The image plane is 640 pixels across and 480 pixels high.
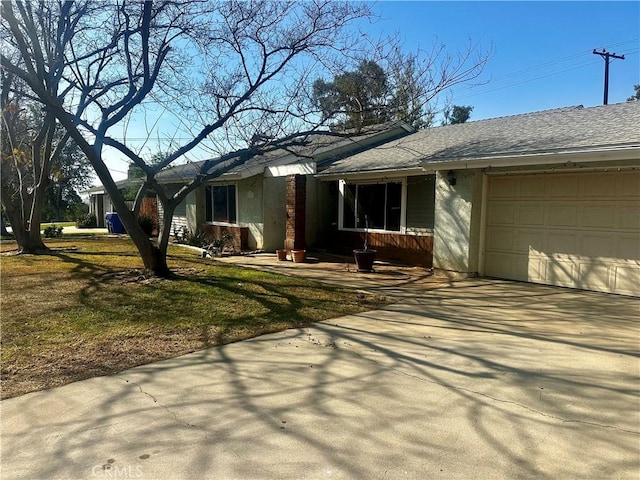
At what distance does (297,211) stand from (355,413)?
32.9ft

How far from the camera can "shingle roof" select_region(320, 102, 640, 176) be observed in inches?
315

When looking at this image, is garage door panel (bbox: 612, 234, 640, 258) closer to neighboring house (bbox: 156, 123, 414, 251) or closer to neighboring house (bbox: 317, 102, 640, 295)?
neighboring house (bbox: 317, 102, 640, 295)

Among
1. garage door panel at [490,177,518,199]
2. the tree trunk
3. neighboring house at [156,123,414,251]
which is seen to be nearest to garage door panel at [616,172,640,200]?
garage door panel at [490,177,518,199]

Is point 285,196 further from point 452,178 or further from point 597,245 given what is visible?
point 597,245

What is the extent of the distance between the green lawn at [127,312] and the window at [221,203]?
6.08 meters

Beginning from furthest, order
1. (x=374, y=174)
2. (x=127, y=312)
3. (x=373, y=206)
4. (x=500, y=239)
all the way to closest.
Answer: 1. (x=373, y=206)
2. (x=374, y=174)
3. (x=500, y=239)
4. (x=127, y=312)

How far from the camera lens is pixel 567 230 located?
27.6 feet

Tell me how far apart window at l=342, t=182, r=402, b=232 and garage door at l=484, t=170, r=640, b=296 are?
11.0ft

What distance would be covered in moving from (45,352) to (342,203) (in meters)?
10.2

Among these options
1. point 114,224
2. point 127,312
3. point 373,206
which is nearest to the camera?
point 127,312

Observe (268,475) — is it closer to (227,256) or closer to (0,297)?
(0,297)

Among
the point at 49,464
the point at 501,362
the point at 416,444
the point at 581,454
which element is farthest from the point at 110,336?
the point at 581,454

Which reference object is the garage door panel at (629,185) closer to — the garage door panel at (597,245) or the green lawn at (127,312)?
the garage door panel at (597,245)

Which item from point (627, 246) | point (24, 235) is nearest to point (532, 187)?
point (627, 246)
